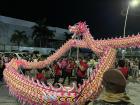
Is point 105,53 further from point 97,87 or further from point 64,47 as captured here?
point 64,47

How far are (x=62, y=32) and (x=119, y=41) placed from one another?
6715 cm

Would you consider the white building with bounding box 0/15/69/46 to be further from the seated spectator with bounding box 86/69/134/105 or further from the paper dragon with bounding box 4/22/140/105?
the seated spectator with bounding box 86/69/134/105

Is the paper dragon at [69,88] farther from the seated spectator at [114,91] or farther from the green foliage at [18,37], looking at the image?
the green foliage at [18,37]

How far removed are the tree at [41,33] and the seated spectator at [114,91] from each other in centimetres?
6718

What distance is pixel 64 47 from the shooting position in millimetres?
18391

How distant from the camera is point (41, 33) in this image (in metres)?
71.4

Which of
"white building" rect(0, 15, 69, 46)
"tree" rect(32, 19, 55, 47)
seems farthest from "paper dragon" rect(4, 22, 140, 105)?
"tree" rect(32, 19, 55, 47)

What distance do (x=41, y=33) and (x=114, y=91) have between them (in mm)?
68430

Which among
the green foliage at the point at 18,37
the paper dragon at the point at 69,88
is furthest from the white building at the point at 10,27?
the paper dragon at the point at 69,88

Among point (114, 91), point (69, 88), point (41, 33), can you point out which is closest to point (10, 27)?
point (41, 33)

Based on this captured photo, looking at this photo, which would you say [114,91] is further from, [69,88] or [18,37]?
[18,37]

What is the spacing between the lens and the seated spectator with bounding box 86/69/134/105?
338 centimetres

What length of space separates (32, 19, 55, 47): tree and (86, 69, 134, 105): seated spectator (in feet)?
220

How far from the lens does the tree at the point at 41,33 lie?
7062 centimetres
